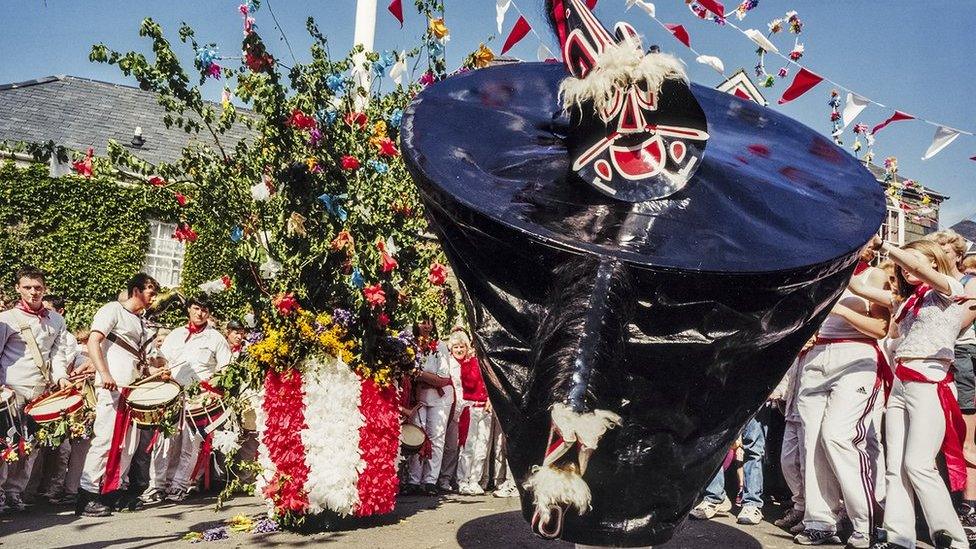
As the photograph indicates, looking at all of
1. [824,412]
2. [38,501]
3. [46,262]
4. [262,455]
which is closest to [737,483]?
[824,412]

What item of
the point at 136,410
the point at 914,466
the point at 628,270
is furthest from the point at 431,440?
the point at 628,270

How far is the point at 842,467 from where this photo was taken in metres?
4.77

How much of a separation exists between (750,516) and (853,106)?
370cm

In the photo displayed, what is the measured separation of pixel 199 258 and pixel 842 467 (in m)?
14.9

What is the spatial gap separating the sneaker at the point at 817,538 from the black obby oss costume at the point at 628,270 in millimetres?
3382

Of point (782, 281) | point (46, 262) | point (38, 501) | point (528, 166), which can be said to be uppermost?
point (46, 262)

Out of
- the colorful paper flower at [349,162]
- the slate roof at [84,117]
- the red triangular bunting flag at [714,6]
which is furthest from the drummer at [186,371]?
the slate roof at [84,117]

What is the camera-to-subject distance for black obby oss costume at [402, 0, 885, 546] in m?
1.67

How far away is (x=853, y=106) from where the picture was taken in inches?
255

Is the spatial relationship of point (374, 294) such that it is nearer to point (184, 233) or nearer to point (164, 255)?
point (184, 233)

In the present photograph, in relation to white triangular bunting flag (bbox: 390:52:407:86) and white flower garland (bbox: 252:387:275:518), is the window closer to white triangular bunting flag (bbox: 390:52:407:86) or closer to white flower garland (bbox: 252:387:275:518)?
white flower garland (bbox: 252:387:275:518)

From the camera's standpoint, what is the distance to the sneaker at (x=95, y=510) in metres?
6.05

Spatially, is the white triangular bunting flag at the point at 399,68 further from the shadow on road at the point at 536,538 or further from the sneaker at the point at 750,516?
the sneaker at the point at 750,516

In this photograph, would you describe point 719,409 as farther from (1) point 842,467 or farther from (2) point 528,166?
(1) point 842,467
